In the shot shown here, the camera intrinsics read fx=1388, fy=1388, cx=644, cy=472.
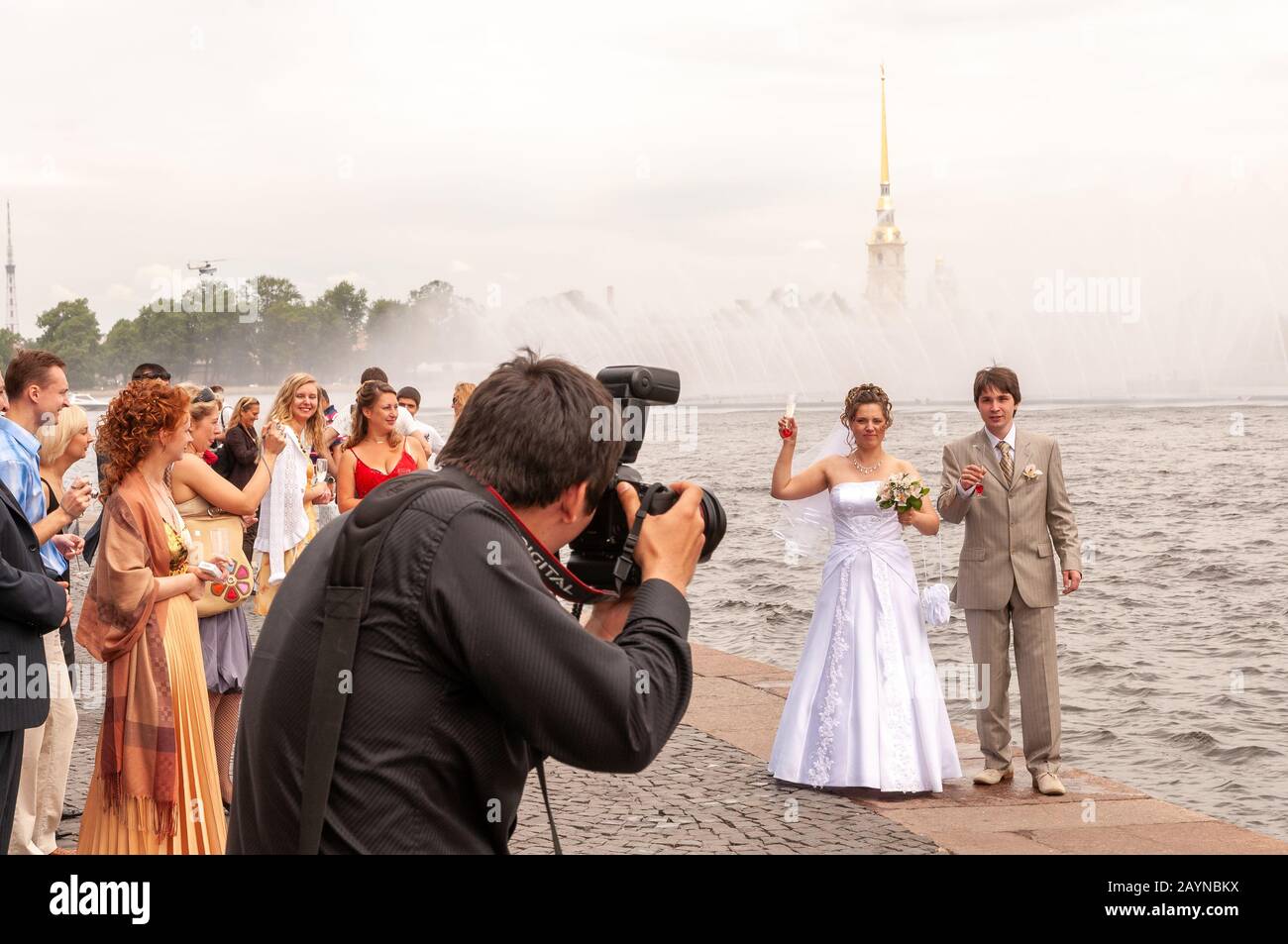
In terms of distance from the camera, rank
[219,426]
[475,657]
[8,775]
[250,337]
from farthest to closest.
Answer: [250,337]
[219,426]
[8,775]
[475,657]

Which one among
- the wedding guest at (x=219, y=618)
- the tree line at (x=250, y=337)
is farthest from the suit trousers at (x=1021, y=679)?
the tree line at (x=250, y=337)

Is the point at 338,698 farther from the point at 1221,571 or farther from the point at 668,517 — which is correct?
the point at 1221,571

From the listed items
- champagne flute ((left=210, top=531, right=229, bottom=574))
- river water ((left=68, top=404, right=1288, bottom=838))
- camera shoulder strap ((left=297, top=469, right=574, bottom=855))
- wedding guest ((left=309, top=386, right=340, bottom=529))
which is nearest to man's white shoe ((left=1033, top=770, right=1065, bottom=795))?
river water ((left=68, top=404, right=1288, bottom=838))

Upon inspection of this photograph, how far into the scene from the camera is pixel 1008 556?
23.1 feet

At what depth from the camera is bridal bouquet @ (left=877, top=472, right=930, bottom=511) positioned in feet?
23.3

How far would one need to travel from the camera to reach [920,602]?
7.34 metres

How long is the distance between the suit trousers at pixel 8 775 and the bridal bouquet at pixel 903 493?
14.2ft

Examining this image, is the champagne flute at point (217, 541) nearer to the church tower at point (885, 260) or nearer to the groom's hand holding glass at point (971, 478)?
the groom's hand holding glass at point (971, 478)

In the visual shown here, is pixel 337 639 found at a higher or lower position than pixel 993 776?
higher

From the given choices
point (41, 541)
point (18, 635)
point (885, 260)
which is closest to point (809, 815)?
point (41, 541)

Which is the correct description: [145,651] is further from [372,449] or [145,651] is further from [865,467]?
[865,467]

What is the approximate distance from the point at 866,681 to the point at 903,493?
0.97m

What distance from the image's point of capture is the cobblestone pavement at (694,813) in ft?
18.7

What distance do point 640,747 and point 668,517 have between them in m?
0.37
